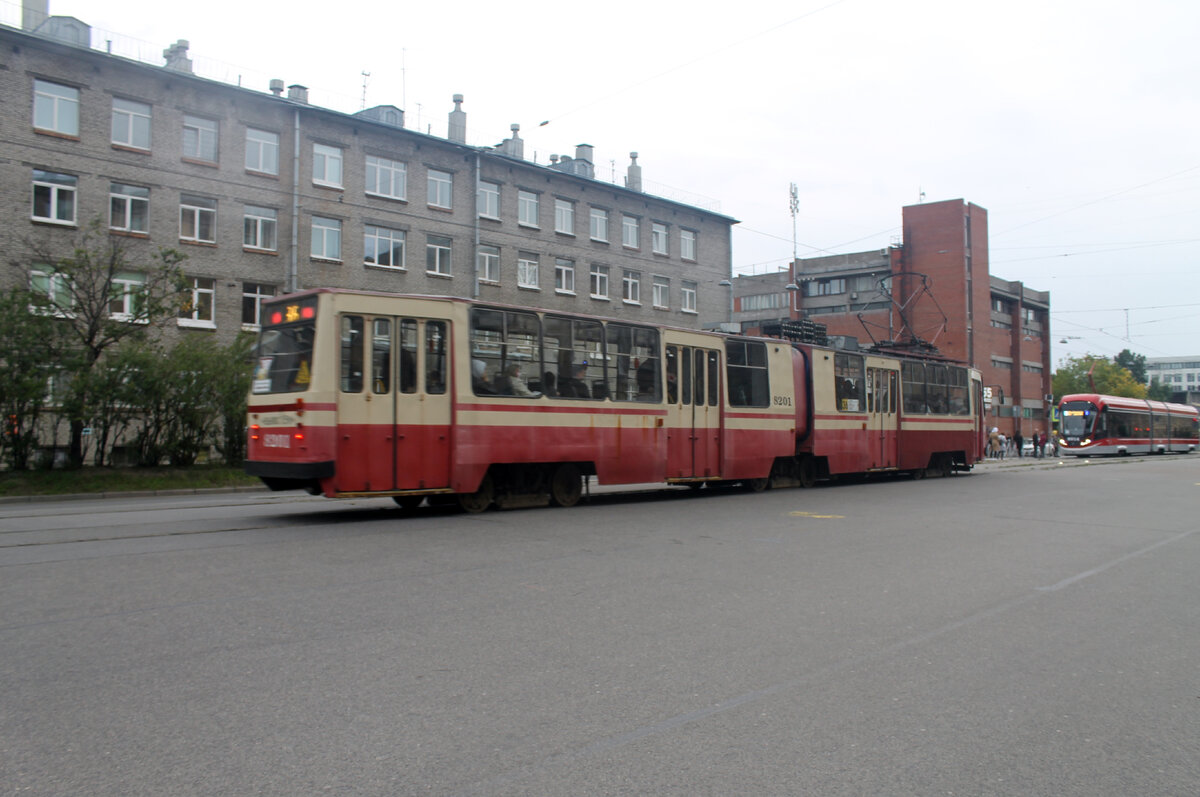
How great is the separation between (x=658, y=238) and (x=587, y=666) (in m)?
42.9

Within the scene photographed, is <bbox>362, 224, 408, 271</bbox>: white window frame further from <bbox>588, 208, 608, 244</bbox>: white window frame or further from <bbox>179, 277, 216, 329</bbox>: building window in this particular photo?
<bbox>588, 208, 608, 244</bbox>: white window frame

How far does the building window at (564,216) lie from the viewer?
1650 inches

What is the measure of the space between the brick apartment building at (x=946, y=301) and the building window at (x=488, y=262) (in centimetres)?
2979

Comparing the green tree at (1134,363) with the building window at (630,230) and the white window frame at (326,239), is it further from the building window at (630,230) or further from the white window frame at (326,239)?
the white window frame at (326,239)

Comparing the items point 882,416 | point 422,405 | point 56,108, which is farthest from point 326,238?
point 422,405

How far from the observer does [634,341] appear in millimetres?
15836

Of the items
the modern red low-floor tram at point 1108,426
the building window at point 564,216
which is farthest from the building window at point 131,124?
the modern red low-floor tram at point 1108,426

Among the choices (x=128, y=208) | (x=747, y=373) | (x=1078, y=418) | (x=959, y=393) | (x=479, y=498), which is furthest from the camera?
(x=1078, y=418)

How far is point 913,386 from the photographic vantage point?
24.2 meters

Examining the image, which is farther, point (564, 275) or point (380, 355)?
point (564, 275)

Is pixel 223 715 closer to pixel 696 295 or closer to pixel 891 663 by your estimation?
pixel 891 663

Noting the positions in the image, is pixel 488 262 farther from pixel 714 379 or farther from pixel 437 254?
pixel 714 379

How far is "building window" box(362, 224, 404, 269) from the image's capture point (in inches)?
1390

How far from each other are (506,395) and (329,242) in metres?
23.5
